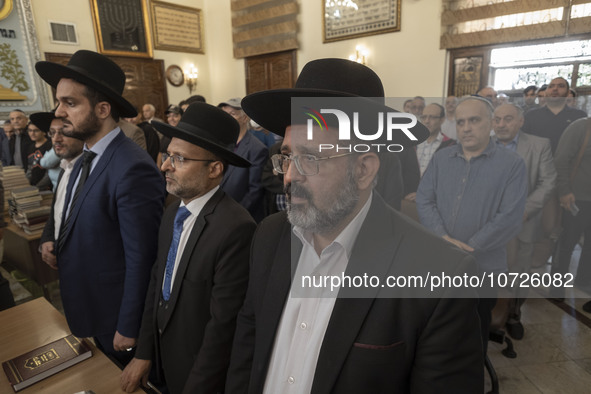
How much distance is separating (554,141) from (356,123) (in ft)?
9.94

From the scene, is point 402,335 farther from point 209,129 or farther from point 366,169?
point 209,129

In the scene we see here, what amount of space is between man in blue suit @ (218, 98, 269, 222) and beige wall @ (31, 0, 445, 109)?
14.7 ft

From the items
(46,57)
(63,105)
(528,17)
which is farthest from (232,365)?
(46,57)

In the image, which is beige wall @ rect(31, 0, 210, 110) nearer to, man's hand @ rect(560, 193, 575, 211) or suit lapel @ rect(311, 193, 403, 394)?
suit lapel @ rect(311, 193, 403, 394)

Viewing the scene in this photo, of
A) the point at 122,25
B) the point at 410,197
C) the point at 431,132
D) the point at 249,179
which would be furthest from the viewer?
the point at 122,25

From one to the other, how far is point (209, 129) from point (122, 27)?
336 inches

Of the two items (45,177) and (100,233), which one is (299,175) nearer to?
(100,233)

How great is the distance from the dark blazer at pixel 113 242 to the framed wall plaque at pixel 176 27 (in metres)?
8.58

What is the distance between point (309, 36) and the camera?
7887 mm

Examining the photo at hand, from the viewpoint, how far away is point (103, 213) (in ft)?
5.43

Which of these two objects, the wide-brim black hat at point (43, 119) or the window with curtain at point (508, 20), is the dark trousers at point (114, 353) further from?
the window with curtain at point (508, 20)

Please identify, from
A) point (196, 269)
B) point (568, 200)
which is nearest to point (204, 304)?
point (196, 269)

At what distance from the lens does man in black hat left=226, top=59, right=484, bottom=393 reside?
0.87 meters

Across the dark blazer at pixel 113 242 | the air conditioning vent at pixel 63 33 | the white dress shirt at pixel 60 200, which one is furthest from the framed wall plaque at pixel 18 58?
the dark blazer at pixel 113 242
